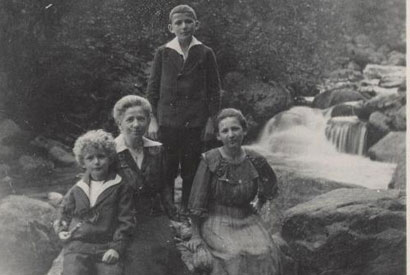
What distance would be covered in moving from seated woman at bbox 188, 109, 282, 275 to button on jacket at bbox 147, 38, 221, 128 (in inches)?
22.6

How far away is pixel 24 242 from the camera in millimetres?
3377

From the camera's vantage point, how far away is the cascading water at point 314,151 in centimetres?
642

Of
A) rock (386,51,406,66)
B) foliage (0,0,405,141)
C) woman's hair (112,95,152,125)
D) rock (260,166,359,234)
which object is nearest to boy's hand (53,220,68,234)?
woman's hair (112,95,152,125)

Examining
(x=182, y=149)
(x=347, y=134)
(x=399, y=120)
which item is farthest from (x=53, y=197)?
(x=399, y=120)

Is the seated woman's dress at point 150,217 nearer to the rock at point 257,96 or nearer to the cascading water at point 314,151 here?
the cascading water at point 314,151

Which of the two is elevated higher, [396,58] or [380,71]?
[396,58]

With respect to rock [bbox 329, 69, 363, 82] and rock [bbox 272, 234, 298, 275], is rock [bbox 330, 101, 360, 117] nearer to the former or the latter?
rock [bbox 329, 69, 363, 82]

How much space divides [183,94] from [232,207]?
91 cm

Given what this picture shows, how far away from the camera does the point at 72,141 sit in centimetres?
656

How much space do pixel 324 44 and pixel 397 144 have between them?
2377 millimetres

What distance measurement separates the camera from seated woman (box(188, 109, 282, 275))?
2.64 m

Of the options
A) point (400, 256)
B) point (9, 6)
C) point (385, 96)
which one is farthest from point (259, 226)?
point (385, 96)

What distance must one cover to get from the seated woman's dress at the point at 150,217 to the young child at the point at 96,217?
4.2 inches

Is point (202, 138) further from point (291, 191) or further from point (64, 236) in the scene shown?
point (291, 191)
